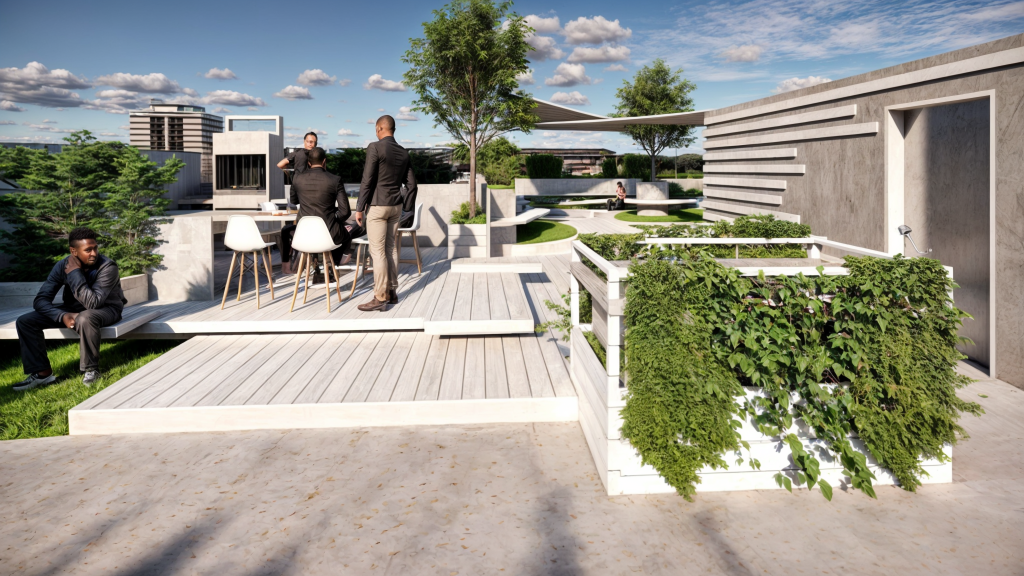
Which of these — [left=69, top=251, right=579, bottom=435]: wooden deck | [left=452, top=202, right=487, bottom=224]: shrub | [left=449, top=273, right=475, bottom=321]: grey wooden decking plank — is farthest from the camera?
[left=452, top=202, right=487, bottom=224]: shrub

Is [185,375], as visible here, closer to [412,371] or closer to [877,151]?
[412,371]

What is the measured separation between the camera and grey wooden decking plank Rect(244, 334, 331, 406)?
3.52 m

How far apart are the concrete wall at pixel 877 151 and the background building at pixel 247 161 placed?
11.4m

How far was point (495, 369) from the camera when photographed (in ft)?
13.3

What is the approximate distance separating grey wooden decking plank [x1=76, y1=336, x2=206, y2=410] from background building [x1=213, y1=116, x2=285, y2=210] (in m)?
11.4

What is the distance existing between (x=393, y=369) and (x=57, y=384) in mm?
2508

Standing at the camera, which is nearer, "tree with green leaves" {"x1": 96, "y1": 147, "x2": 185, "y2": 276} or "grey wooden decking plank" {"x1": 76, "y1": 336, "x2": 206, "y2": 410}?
"grey wooden decking plank" {"x1": 76, "y1": 336, "x2": 206, "y2": 410}

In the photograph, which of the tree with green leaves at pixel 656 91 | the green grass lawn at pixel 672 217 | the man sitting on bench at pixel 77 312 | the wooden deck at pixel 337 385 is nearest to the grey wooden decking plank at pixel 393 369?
the wooden deck at pixel 337 385

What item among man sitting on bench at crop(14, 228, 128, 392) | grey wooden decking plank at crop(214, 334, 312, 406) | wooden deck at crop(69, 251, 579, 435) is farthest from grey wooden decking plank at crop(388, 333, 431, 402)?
man sitting on bench at crop(14, 228, 128, 392)

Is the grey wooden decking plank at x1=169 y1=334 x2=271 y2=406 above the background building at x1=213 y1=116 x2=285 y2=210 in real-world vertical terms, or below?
below

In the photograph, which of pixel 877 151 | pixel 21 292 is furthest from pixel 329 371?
pixel 877 151

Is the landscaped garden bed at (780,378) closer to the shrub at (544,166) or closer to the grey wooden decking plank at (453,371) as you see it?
the grey wooden decking plank at (453,371)

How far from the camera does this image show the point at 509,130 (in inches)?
509

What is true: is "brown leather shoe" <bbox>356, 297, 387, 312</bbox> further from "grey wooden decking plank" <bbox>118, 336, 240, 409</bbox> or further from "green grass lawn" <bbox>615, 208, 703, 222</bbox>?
"green grass lawn" <bbox>615, 208, 703, 222</bbox>
